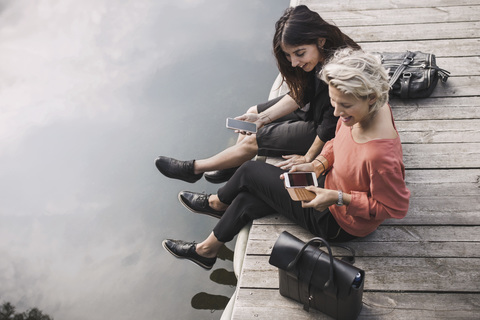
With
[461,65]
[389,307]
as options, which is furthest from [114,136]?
[389,307]

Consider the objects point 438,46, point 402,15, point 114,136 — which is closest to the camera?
point 438,46

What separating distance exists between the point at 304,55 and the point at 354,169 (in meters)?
0.80

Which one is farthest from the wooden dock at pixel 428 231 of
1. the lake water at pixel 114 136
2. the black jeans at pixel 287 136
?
the lake water at pixel 114 136

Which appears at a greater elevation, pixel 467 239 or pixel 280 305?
pixel 280 305

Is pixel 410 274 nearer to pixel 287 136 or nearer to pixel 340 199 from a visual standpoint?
pixel 340 199

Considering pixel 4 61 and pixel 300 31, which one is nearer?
pixel 300 31

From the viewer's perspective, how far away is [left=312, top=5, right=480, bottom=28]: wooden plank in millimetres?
4027

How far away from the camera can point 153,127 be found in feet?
15.1

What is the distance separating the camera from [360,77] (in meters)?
1.87

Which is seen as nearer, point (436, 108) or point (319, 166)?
point (319, 166)

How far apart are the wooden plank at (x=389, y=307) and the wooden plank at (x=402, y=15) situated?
2.67 metres

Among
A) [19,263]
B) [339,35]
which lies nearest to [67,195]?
[19,263]

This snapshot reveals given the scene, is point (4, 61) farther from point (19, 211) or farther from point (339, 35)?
point (339, 35)

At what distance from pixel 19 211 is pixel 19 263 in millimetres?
545
